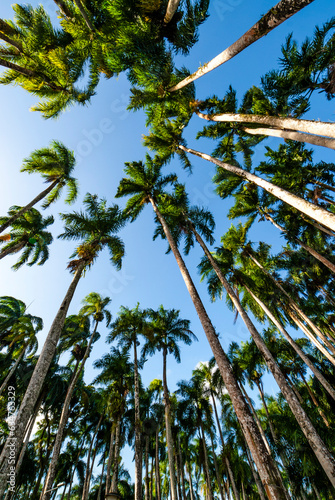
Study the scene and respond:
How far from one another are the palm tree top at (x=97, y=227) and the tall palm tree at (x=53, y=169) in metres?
1.46

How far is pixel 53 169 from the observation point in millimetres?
13695

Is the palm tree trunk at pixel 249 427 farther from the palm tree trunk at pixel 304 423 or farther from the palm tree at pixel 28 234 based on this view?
the palm tree at pixel 28 234

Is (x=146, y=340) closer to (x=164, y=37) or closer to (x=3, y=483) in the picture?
(x=3, y=483)

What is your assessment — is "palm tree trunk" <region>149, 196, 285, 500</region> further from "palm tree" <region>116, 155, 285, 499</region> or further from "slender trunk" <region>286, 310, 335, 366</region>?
"slender trunk" <region>286, 310, 335, 366</region>

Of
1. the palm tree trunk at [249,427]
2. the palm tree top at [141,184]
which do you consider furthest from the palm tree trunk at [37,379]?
the palm tree top at [141,184]

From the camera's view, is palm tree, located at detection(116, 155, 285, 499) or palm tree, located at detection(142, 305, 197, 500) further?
palm tree, located at detection(142, 305, 197, 500)

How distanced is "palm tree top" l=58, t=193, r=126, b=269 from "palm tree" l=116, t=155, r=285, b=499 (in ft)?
3.93

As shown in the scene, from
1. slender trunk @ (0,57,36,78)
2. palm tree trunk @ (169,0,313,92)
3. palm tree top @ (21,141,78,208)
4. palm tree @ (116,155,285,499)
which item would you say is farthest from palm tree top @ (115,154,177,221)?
palm tree trunk @ (169,0,313,92)

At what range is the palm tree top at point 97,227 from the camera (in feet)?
43.4

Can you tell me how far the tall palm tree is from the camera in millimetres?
12883

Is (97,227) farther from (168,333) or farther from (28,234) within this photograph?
(168,333)

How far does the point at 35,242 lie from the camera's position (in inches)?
712

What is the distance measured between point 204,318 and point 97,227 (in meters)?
9.78

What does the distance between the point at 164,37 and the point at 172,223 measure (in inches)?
376
